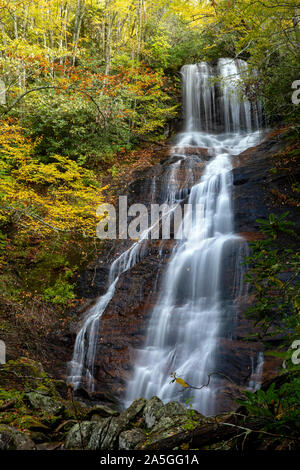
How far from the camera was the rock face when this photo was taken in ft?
18.1

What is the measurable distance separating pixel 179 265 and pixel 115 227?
3.31m

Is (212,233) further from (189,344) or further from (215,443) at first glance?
(215,443)

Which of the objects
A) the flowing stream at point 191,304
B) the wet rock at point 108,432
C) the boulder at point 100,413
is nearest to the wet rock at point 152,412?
the wet rock at point 108,432

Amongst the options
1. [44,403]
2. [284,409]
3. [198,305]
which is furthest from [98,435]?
[198,305]

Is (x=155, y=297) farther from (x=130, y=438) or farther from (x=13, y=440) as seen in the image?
(x=13, y=440)

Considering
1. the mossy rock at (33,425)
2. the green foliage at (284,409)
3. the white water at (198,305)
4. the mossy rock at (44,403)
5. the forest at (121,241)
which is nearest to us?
the green foliage at (284,409)

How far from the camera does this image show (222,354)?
5.79 metres

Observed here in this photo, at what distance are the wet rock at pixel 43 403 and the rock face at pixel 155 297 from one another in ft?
4.77

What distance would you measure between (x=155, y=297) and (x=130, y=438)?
14.1 ft

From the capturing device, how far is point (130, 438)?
3.43 meters

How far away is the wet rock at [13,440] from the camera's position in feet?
10.2

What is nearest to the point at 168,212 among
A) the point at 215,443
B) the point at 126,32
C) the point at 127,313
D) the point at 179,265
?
the point at 179,265

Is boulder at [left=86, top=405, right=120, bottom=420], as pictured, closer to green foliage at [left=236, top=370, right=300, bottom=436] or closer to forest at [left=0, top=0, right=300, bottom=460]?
forest at [left=0, top=0, right=300, bottom=460]

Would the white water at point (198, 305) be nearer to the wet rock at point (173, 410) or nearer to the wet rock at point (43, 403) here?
the wet rock at point (173, 410)
